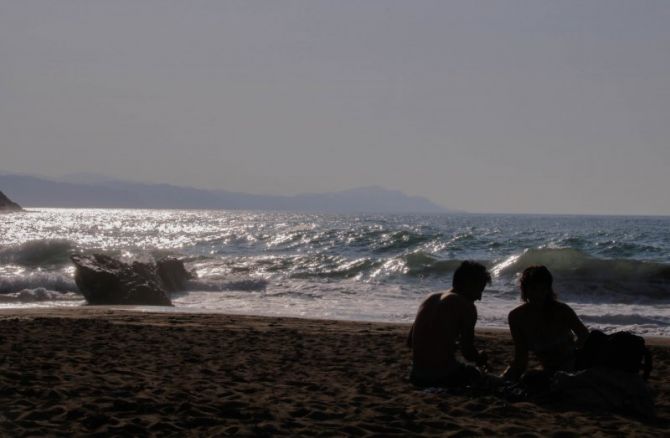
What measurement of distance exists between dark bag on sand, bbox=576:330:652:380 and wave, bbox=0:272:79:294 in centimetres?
1809

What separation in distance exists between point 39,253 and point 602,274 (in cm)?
2220

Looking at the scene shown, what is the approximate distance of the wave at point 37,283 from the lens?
70.5ft

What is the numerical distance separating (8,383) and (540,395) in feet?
15.0

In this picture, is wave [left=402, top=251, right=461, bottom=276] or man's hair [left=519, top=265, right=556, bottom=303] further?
wave [left=402, top=251, right=461, bottom=276]

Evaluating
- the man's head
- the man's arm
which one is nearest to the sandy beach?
the man's arm

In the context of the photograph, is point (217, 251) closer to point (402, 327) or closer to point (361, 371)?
point (402, 327)

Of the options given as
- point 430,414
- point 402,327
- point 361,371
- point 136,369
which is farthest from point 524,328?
point 402,327

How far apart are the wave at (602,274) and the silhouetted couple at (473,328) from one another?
16410 millimetres

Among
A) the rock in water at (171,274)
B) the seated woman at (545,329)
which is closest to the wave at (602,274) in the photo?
the rock in water at (171,274)

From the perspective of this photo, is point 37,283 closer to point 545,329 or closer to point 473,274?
point 473,274

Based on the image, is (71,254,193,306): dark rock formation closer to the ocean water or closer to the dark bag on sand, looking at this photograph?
the ocean water

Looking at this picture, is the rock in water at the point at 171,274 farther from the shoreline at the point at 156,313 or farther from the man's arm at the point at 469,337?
the man's arm at the point at 469,337

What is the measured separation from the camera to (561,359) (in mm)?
A: 6809

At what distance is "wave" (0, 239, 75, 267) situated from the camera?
3138 cm
